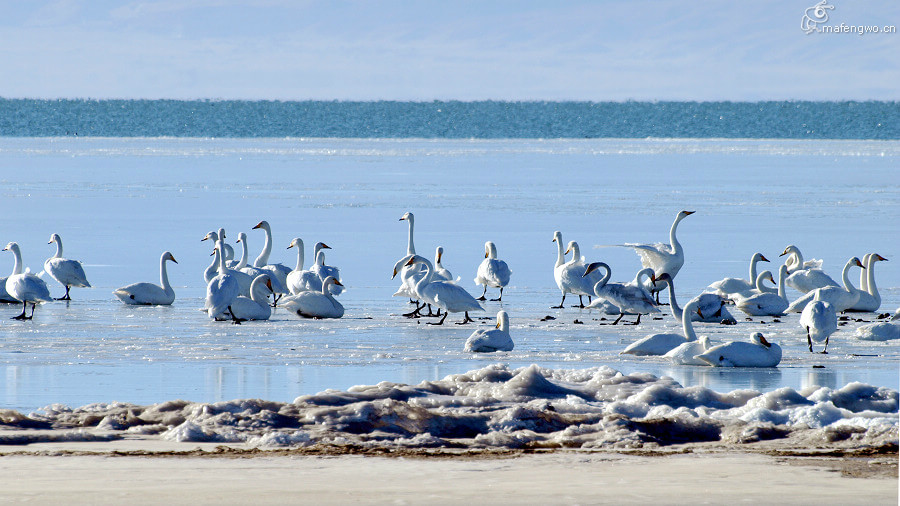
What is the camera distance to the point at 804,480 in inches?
237

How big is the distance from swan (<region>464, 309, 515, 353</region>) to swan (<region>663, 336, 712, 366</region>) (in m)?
1.26

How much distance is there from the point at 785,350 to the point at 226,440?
205 inches

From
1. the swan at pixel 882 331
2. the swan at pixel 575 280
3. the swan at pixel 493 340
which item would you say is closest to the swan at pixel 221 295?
the swan at pixel 493 340

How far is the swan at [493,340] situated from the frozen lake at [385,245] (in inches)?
5.1

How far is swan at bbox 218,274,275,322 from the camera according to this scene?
12.1 m

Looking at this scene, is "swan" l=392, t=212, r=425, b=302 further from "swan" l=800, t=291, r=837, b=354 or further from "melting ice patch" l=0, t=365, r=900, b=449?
"melting ice patch" l=0, t=365, r=900, b=449

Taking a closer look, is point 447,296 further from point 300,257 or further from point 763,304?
point 300,257

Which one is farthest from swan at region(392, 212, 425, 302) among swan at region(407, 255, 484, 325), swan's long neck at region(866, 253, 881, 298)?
swan's long neck at region(866, 253, 881, 298)

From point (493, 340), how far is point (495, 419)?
271cm

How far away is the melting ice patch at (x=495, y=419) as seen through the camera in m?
6.89

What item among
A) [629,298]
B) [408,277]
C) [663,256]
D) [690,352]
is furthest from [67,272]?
[690,352]

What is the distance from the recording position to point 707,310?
464 inches

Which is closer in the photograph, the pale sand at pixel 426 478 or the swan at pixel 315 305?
the pale sand at pixel 426 478

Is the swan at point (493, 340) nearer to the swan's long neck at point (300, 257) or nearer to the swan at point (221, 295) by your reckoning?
the swan at point (221, 295)
